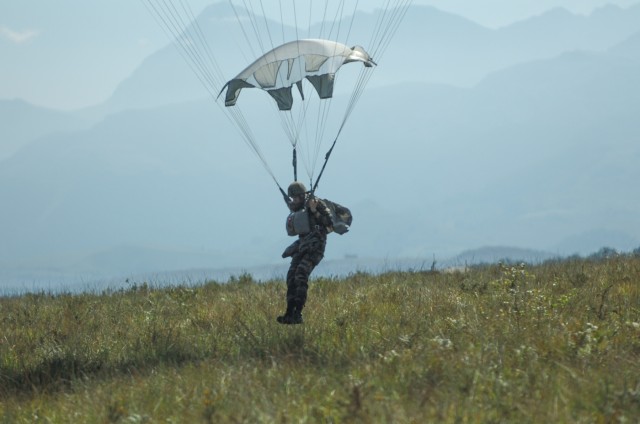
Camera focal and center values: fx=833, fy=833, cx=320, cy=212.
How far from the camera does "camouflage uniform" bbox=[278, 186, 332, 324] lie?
12.2 metres

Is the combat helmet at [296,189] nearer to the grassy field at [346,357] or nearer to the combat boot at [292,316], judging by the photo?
the combat boot at [292,316]

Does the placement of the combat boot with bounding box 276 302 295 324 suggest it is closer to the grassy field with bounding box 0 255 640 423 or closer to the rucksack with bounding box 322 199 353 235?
the grassy field with bounding box 0 255 640 423

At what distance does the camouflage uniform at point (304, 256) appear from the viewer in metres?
12.2

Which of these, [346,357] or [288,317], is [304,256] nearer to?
[288,317]

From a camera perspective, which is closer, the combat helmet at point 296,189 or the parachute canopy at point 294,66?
the combat helmet at point 296,189

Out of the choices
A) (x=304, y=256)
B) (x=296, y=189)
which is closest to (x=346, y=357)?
(x=304, y=256)

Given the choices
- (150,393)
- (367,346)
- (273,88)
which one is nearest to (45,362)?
(150,393)

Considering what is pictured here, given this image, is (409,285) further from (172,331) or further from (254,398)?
(254,398)

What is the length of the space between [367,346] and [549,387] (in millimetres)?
2952

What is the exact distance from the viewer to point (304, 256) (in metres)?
12.6

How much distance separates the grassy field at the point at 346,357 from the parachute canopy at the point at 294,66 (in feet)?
12.0

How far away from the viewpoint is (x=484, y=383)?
753 cm

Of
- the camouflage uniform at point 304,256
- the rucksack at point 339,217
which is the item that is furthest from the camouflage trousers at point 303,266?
the rucksack at point 339,217

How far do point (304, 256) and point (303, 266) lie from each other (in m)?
0.22
